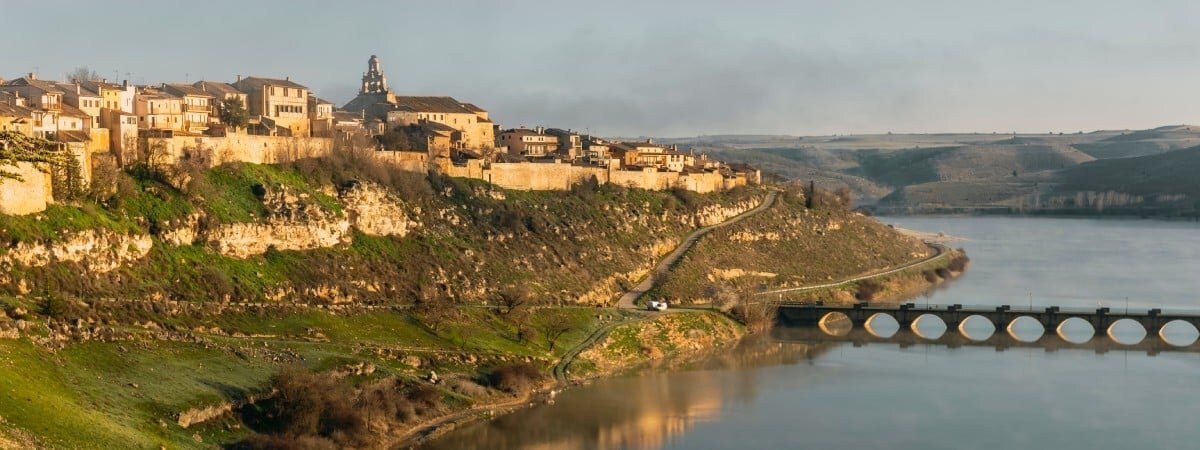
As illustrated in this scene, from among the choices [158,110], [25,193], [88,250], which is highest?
[158,110]

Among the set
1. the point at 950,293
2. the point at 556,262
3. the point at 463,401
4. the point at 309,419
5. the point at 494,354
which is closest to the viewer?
the point at 309,419

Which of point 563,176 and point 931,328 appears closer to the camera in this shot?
point 931,328

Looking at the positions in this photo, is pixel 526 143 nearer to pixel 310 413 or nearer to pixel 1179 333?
pixel 1179 333

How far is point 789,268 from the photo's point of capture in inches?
3302

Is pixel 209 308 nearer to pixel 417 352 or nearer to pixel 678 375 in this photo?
pixel 417 352

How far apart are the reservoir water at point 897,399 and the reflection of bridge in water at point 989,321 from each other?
16.4 inches

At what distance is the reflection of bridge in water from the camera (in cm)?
6894

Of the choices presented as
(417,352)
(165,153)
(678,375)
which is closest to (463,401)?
(417,352)

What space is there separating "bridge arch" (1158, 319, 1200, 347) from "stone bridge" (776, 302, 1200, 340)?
28 cm

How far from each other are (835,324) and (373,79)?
31.5 metres

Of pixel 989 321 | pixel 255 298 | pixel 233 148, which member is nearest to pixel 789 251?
pixel 989 321

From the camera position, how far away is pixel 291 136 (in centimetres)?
6544

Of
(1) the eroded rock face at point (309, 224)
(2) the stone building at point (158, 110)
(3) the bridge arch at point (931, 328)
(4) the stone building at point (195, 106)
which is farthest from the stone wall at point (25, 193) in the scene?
(3) the bridge arch at point (931, 328)

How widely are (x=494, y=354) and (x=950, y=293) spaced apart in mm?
39829
